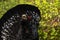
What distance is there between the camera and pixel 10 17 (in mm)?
6320

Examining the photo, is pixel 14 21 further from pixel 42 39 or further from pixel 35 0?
pixel 35 0

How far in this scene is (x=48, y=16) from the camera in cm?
771

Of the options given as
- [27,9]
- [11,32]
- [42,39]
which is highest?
[27,9]

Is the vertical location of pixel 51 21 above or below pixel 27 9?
below

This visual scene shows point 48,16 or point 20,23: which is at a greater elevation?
point 20,23

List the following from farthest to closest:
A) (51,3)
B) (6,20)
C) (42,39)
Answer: (51,3) → (42,39) → (6,20)

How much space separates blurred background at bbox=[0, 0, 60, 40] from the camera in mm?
7277

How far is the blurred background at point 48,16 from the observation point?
23.9 feet

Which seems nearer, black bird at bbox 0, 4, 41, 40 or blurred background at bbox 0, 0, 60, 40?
black bird at bbox 0, 4, 41, 40

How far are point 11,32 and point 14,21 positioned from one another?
0.75 feet

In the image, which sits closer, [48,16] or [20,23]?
[20,23]

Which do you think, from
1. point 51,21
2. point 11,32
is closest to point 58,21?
point 51,21

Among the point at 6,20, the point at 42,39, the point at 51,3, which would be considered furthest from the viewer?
the point at 51,3

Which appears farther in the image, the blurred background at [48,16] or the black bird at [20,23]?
the blurred background at [48,16]
